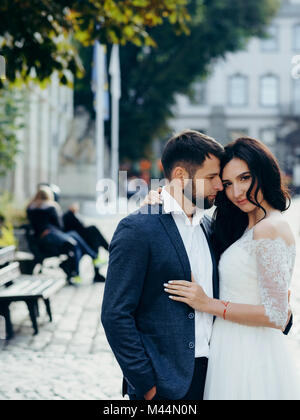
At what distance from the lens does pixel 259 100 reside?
5059 centimetres

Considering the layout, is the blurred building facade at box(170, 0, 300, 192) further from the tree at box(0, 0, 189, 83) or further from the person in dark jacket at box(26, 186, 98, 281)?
the tree at box(0, 0, 189, 83)

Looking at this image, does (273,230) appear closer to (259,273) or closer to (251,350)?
(259,273)

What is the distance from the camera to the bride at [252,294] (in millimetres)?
2520

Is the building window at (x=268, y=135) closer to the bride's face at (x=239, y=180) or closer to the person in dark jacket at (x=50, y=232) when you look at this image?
the person in dark jacket at (x=50, y=232)

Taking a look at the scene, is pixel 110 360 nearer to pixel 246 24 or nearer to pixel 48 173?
pixel 48 173

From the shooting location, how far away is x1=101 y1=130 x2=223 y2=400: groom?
2.41 meters

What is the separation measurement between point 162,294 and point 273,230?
1.97ft

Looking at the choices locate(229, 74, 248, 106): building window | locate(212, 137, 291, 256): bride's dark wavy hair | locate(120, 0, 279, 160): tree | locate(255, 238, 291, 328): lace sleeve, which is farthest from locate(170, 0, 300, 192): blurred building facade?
locate(255, 238, 291, 328): lace sleeve

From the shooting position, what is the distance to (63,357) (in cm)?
534

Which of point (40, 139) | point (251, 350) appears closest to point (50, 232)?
point (251, 350)

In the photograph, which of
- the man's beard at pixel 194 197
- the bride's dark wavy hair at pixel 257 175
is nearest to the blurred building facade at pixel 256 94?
the bride's dark wavy hair at pixel 257 175

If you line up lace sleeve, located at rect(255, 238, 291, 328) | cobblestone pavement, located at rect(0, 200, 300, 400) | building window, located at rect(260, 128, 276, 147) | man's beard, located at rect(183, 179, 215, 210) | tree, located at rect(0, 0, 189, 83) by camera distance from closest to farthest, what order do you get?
→ lace sleeve, located at rect(255, 238, 291, 328), man's beard, located at rect(183, 179, 215, 210), cobblestone pavement, located at rect(0, 200, 300, 400), tree, located at rect(0, 0, 189, 83), building window, located at rect(260, 128, 276, 147)

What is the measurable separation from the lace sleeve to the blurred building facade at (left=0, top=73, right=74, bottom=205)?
17.4 meters
